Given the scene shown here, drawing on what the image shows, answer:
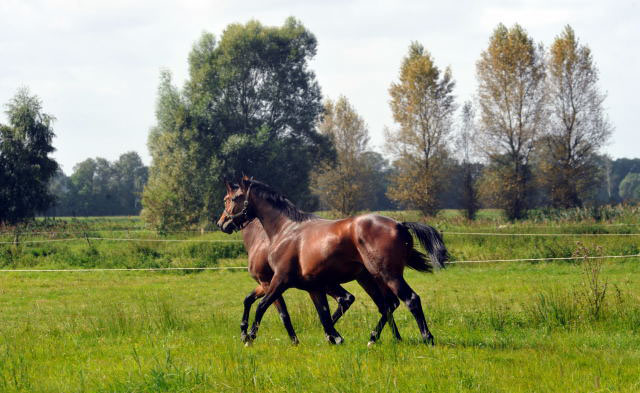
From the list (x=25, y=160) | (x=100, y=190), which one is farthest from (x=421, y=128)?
(x=100, y=190)

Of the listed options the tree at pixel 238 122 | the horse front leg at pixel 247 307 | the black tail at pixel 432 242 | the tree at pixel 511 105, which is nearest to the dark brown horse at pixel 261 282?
the horse front leg at pixel 247 307

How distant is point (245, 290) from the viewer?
57.4ft

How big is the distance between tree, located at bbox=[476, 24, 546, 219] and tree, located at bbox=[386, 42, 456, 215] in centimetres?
430

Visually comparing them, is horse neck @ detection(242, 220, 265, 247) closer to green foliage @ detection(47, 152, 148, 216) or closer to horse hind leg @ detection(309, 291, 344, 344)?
horse hind leg @ detection(309, 291, 344, 344)

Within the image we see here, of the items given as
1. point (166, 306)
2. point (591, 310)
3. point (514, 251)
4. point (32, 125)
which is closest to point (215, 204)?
point (32, 125)

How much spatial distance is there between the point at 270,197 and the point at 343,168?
52248 millimetres

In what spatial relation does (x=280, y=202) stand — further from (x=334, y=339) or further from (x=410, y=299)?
(x=410, y=299)

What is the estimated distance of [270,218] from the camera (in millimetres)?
8961

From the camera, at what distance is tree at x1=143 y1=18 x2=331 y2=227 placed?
42406 millimetres

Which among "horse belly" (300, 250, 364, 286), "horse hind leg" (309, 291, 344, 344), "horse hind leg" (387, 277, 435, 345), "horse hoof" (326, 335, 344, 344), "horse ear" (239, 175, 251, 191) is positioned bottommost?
"horse hoof" (326, 335, 344, 344)

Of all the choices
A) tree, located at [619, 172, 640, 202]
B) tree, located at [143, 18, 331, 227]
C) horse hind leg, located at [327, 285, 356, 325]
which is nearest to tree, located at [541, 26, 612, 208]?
tree, located at [143, 18, 331, 227]

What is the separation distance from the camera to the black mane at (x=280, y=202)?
28.7ft

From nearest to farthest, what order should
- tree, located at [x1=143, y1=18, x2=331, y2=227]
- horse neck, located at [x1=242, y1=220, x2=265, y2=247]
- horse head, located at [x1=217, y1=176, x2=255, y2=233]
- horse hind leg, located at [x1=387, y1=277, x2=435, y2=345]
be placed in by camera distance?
1. horse hind leg, located at [x1=387, y1=277, x2=435, y2=345]
2. horse head, located at [x1=217, y1=176, x2=255, y2=233]
3. horse neck, located at [x1=242, y1=220, x2=265, y2=247]
4. tree, located at [x1=143, y1=18, x2=331, y2=227]

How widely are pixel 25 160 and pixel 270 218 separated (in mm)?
41296
